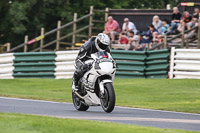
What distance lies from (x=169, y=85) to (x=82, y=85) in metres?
7.18

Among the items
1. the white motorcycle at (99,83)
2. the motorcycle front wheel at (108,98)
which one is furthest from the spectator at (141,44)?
the motorcycle front wheel at (108,98)

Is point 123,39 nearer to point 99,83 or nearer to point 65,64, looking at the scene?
point 65,64

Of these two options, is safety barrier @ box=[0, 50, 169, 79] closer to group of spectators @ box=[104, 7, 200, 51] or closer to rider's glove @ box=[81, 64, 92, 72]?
group of spectators @ box=[104, 7, 200, 51]

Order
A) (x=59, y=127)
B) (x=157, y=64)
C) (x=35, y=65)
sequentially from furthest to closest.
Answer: (x=35, y=65) < (x=157, y=64) < (x=59, y=127)

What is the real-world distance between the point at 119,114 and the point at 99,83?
2.34 feet

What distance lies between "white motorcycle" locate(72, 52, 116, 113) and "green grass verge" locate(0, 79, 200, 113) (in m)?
2.03

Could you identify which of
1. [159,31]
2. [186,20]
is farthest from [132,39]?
[186,20]

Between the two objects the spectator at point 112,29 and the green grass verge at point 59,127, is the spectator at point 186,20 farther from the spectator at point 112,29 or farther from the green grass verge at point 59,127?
the green grass verge at point 59,127

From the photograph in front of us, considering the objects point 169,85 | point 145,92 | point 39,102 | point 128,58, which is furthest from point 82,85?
point 128,58

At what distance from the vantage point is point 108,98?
12250 millimetres

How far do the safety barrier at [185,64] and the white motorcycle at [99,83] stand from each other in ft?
28.1

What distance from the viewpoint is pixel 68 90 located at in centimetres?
2000

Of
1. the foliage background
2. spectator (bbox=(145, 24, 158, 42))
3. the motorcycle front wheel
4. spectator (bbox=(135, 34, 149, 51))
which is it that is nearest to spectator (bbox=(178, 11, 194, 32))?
spectator (bbox=(145, 24, 158, 42))

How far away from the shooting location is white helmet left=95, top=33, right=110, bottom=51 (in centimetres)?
1270
